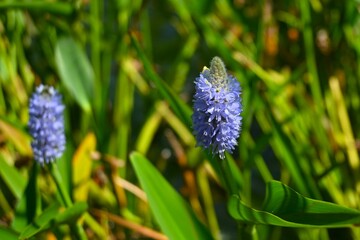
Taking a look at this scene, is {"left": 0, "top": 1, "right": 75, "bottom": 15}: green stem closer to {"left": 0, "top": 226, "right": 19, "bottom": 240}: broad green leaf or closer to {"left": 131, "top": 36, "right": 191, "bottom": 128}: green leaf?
{"left": 131, "top": 36, "right": 191, "bottom": 128}: green leaf

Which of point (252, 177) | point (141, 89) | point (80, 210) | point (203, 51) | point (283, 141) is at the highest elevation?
point (203, 51)

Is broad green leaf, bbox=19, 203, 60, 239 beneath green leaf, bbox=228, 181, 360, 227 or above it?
beneath

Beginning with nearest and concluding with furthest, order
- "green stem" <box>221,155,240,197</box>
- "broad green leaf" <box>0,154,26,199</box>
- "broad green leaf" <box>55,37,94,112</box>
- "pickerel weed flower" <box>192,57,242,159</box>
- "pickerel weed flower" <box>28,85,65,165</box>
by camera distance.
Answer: "pickerel weed flower" <box>192,57,242,159</box>
"green stem" <box>221,155,240,197</box>
"pickerel weed flower" <box>28,85,65,165</box>
"broad green leaf" <box>0,154,26,199</box>
"broad green leaf" <box>55,37,94,112</box>

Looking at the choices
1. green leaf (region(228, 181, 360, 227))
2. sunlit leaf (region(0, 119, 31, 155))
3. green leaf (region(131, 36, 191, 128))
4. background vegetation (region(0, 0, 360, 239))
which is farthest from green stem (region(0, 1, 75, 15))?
green leaf (region(228, 181, 360, 227))

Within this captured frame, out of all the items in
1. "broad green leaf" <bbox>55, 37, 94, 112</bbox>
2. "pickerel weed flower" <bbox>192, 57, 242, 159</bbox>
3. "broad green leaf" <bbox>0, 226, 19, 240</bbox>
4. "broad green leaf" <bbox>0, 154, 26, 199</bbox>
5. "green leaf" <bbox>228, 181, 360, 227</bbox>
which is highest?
"broad green leaf" <bbox>55, 37, 94, 112</bbox>

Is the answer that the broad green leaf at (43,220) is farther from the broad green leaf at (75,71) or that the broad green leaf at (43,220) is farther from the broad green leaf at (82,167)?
the broad green leaf at (75,71)

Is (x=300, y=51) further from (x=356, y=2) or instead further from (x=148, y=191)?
(x=148, y=191)

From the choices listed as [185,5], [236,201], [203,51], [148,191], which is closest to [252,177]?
[203,51]

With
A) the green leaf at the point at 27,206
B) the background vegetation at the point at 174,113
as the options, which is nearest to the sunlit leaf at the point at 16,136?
the background vegetation at the point at 174,113
